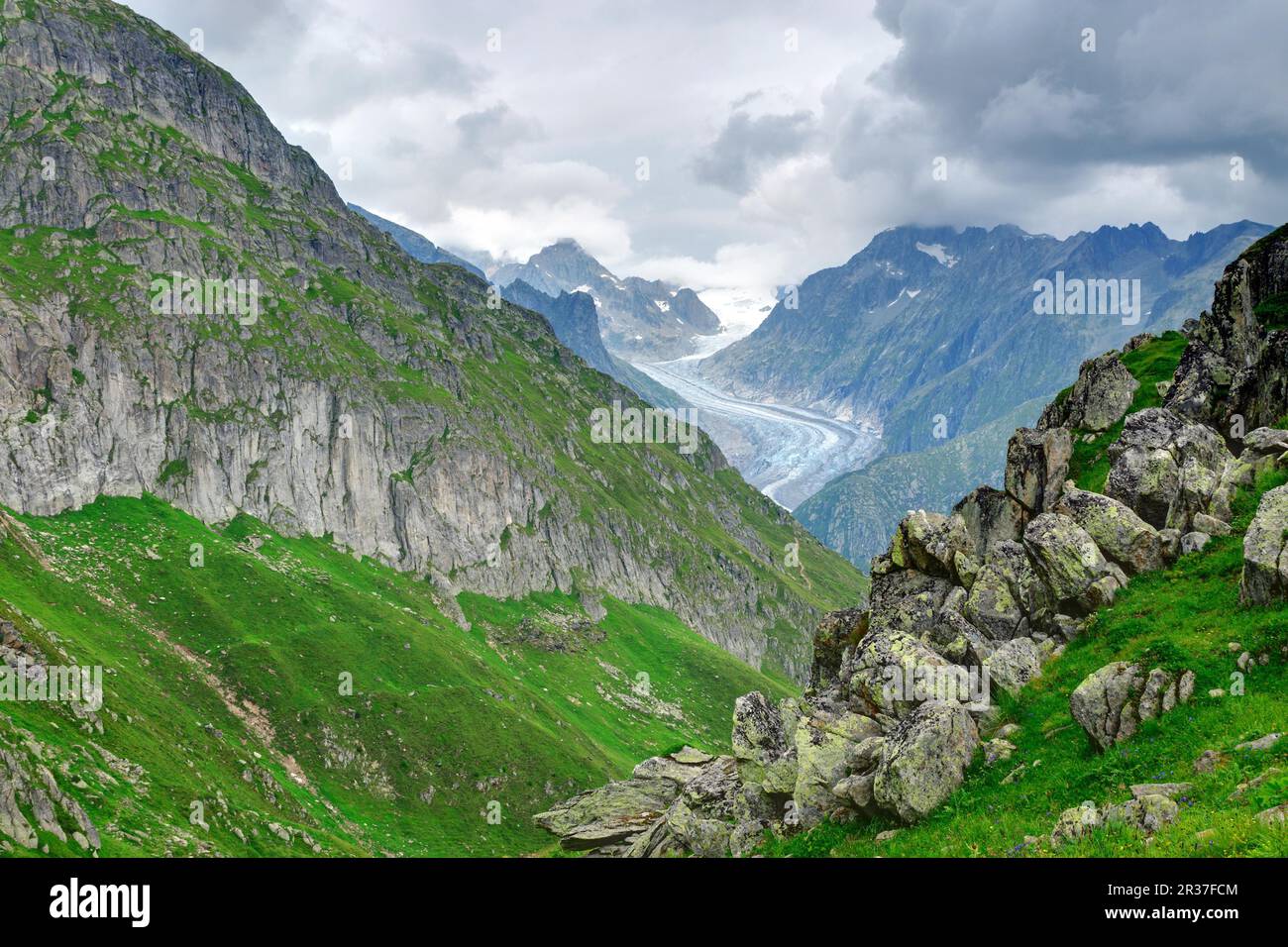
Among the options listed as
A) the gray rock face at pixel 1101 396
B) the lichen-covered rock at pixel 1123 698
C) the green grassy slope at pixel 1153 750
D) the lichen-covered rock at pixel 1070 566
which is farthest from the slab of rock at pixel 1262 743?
the gray rock face at pixel 1101 396

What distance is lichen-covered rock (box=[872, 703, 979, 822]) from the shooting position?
82.7 feet

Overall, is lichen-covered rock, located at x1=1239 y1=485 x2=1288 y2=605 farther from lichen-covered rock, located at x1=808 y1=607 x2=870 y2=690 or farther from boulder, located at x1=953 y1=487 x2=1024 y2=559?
lichen-covered rock, located at x1=808 y1=607 x2=870 y2=690

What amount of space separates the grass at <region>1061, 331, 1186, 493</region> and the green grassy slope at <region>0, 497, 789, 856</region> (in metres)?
80.3

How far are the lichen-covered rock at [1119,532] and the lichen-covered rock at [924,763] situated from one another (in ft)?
35.3

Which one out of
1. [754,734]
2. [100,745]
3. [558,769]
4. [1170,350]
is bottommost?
[558,769]

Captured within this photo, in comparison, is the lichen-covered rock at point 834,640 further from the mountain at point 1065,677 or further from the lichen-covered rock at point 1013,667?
the lichen-covered rock at point 1013,667

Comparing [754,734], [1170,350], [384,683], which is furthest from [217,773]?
[1170,350]

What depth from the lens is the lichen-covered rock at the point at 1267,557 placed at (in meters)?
23.8

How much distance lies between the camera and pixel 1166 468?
1430 inches
